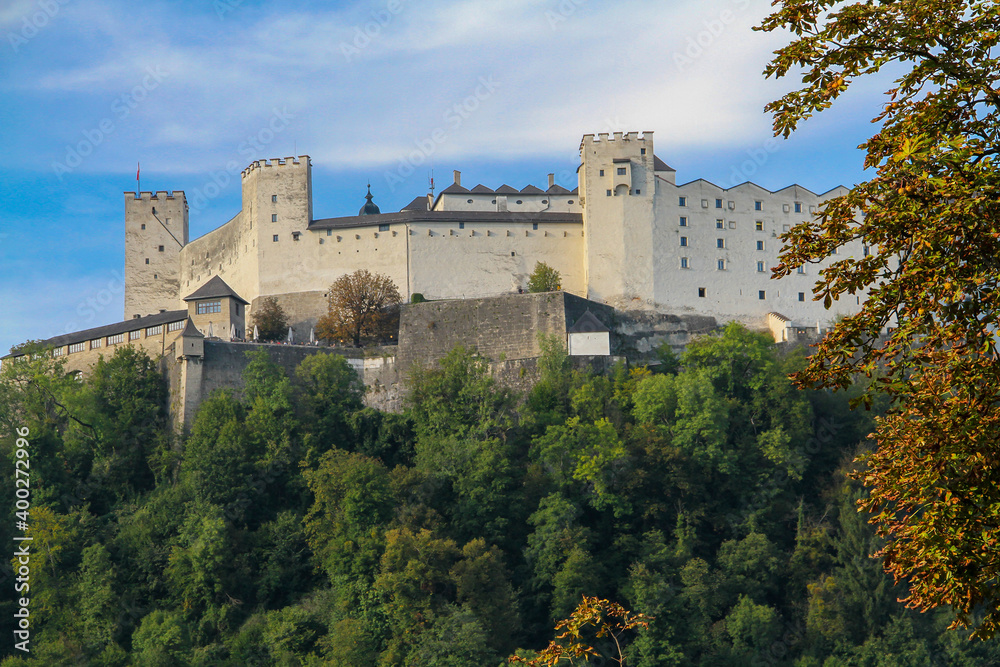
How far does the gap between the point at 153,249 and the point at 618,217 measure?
25.8 meters

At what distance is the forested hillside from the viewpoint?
4091 centimetres

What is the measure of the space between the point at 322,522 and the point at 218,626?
4.94 m

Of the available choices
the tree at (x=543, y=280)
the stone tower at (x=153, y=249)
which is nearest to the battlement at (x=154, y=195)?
the stone tower at (x=153, y=249)

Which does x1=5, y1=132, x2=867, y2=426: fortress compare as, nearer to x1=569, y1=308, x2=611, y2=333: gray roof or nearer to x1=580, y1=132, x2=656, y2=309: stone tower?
x1=580, y1=132, x2=656, y2=309: stone tower

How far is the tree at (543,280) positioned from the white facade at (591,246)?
117 cm

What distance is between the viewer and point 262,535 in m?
44.8

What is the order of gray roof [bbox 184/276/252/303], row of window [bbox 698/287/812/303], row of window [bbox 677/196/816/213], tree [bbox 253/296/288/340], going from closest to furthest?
gray roof [bbox 184/276/252/303] < tree [bbox 253/296/288/340] < row of window [bbox 698/287/812/303] < row of window [bbox 677/196/816/213]

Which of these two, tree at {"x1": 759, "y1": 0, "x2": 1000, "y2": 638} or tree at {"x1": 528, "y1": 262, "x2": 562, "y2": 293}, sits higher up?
tree at {"x1": 528, "y1": 262, "x2": 562, "y2": 293}

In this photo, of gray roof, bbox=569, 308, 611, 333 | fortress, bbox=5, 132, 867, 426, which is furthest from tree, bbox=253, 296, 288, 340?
gray roof, bbox=569, 308, 611, 333

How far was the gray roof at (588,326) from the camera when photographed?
52.0 m

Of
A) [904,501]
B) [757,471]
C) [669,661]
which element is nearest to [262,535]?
[669,661]

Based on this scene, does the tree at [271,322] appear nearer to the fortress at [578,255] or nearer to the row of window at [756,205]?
the fortress at [578,255]

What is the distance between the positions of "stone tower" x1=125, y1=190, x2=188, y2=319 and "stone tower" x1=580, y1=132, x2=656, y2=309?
72.9ft

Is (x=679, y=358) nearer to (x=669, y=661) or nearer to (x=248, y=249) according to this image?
(x=669, y=661)
